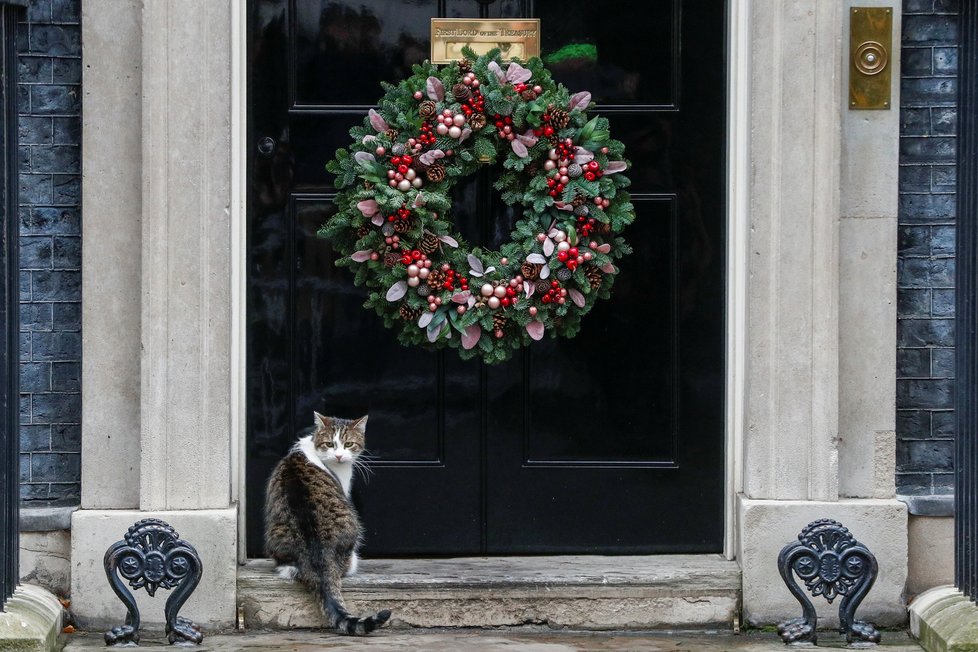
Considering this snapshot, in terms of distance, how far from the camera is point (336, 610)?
5.24 m

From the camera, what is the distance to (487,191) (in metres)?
5.69

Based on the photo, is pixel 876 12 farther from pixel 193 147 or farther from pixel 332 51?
pixel 193 147

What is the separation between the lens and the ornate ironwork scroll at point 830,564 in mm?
5043

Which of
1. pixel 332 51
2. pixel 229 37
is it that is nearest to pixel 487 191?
pixel 332 51

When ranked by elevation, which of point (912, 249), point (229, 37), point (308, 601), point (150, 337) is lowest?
point (308, 601)

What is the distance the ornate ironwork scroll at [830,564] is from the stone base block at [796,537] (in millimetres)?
259

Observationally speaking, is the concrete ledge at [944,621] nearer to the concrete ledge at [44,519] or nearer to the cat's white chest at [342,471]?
the cat's white chest at [342,471]

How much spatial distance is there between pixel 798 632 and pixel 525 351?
5.23 feet

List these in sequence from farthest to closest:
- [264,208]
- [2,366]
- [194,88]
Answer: [264,208]
[194,88]
[2,366]

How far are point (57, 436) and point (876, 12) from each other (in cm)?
368

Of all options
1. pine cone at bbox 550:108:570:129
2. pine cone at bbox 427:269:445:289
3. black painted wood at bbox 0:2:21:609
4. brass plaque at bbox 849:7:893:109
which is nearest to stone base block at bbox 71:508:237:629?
black painted wood at bbox 0:2:21:609

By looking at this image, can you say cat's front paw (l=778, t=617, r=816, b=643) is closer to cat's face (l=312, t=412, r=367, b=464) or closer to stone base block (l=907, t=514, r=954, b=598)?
stone base block (l=907, t=514, r=954, b=598)

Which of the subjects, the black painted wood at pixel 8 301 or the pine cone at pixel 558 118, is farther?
the pine cone at pixel 558 118

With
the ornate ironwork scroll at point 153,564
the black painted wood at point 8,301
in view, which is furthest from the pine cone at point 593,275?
the black painted wood at point 8,301
